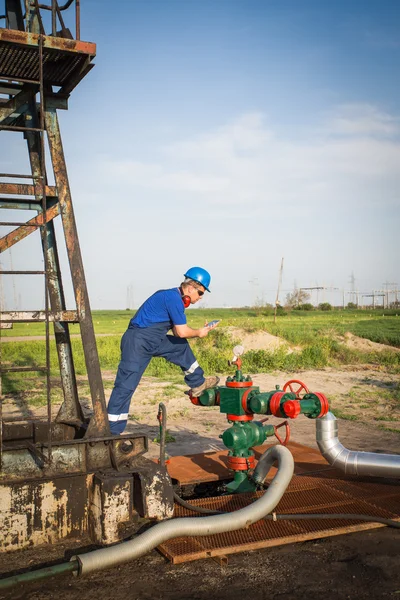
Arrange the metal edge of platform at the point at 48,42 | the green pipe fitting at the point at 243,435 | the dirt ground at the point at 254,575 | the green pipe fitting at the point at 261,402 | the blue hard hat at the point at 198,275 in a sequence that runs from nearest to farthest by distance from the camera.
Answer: the dirt ground at the point at 254,575
the metal edge of platform at the point at 48,42
the green pipe fitting at the point at 261,402
the green pipe fitting at the point at 243,435
the blue hard hat at the point at 198,275

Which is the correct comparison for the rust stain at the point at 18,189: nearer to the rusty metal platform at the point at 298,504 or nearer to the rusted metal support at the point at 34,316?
the rusted metal support at the point at 34,316

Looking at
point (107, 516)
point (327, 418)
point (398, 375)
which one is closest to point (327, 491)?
point (327, 418)

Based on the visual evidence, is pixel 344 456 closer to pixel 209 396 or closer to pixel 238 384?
pixel 238 384

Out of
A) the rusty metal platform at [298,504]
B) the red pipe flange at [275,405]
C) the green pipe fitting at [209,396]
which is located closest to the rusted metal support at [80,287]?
the rusty metal platform at [298,504]

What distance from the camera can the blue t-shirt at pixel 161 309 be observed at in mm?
5559

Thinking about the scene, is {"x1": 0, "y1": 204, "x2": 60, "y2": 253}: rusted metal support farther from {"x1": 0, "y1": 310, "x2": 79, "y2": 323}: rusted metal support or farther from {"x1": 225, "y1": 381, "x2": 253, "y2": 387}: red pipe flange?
{"x1": 225, "y1": 381, "x2": 253, "y2": 387}: red pipe flange

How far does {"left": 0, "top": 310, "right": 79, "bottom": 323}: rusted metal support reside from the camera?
14.2 ft

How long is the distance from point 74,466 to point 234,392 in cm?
147

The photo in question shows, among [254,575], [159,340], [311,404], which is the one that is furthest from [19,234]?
[254,575]

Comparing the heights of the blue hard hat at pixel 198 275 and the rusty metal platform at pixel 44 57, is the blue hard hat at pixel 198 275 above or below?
below

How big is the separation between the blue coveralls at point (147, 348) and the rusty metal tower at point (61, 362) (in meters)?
0.36

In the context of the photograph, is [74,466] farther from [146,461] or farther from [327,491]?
[327,491]

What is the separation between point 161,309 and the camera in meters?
5.63

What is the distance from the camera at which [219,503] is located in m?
4.85
